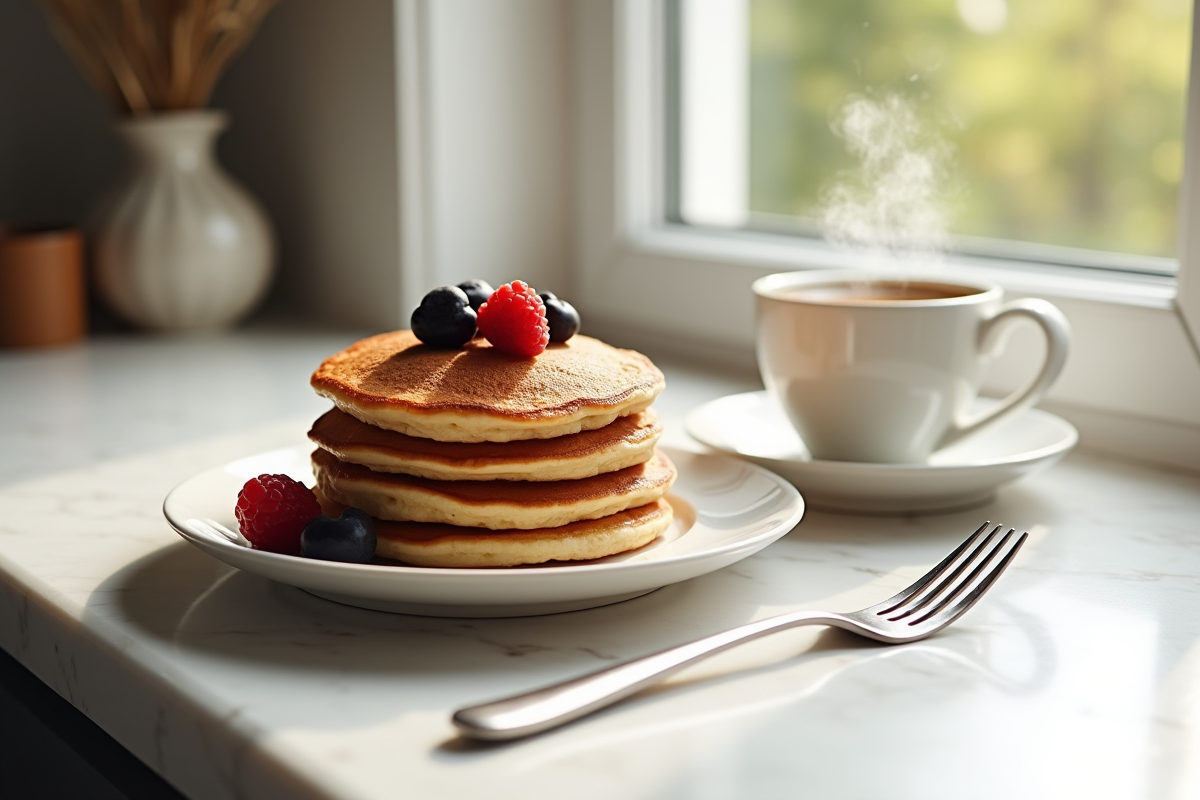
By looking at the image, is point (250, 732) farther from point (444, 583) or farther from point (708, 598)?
point (708, 598)

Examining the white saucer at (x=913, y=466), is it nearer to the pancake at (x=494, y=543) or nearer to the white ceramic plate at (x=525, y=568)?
the white ceramic plate at (x=525, y=568)

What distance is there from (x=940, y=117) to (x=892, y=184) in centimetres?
26

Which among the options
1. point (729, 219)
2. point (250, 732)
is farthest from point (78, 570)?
point (729, 219)

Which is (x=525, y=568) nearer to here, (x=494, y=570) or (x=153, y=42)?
(x=494, y=570)

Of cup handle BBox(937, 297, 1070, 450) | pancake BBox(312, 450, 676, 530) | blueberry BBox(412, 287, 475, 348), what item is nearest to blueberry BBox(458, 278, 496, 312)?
blueberry BBox(412, 287, 475, 348)

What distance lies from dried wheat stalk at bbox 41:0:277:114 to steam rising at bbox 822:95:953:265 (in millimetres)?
853

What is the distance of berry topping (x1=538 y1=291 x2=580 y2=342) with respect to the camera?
80 centimetres

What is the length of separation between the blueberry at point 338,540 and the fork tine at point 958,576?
0.28 m

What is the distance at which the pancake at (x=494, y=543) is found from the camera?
0.68 metres

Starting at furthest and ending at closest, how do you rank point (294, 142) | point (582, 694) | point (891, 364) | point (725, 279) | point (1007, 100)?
point (1007, 100) → point (294, 142) → point (725, 279) → point (891, 364) → point (582, 694)

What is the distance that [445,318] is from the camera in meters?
0.77

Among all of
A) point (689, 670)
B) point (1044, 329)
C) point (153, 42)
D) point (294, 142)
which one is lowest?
point (689, 670)

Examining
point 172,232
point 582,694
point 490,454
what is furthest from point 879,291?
point 172,232

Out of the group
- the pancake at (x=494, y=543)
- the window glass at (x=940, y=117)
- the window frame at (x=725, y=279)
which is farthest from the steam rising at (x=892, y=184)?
the pancake at (x=494, y=543)
